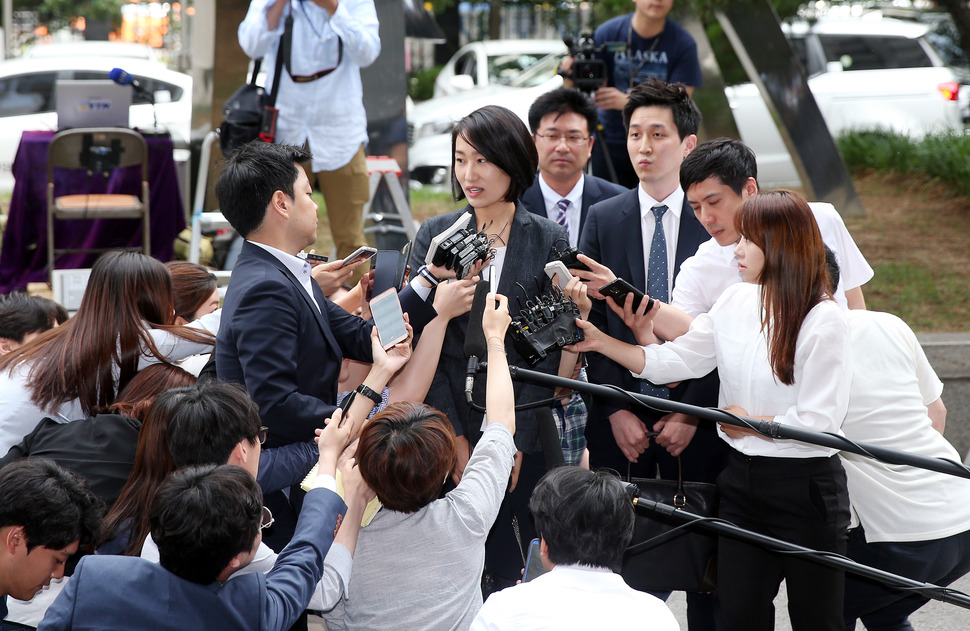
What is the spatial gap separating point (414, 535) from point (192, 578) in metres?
0.56

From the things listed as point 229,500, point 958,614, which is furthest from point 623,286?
point 958,614

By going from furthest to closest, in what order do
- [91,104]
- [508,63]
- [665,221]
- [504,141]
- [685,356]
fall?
[508,63] → [91,104] → [665,221] → [504,141] → [685,356]

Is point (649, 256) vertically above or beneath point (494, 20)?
beneath

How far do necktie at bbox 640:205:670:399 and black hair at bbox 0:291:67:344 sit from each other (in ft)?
7.43

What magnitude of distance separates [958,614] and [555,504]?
2.55 metres

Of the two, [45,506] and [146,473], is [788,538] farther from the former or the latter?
[45,506]

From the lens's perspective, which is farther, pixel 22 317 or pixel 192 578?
pixel 22 317

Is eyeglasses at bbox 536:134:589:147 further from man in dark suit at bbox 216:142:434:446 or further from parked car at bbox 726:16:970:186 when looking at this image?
parked car at bbox 726:16:970:186

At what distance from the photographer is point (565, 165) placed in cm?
420


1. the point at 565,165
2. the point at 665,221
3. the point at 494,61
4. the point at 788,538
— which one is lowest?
the point at 788,538

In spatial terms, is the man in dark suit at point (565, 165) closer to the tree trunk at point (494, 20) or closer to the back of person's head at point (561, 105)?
the back of person's head at point (561, 105)

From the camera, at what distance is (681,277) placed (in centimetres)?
337

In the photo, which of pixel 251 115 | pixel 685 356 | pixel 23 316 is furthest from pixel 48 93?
pixel 685 356

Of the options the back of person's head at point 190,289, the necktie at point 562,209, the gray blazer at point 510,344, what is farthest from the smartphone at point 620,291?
the back of person's head at point 190,289
